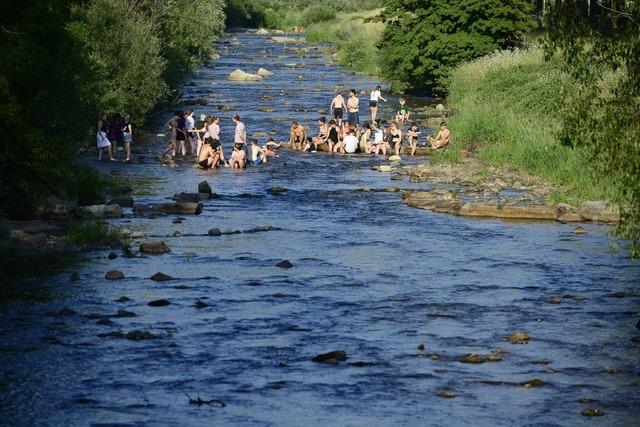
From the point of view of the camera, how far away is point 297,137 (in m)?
47.5

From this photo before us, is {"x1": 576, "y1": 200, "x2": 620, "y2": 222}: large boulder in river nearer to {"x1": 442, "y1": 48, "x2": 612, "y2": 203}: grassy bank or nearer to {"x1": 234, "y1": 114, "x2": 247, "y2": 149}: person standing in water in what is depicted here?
{"x1": 442, "y1": 48, "x2": 612, "y2": 203}: grassy bank

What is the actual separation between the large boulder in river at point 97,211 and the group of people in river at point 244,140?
34.6ft

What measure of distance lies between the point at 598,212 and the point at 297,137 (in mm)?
17348

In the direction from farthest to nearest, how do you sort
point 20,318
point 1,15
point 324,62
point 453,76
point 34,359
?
point 324,62 → point 453,76 → point 1,15 → point 20,318 → point 34,359

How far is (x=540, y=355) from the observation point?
19.9 meters

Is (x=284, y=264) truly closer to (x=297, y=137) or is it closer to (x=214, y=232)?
(x=214, y=232)

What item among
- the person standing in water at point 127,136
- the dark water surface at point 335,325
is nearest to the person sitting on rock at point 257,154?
the person standing in water at point 127,136

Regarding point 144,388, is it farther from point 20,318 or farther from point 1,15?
point 1,15

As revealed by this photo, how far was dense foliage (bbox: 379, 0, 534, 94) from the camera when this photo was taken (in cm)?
6562

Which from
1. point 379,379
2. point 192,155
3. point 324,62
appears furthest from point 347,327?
point 324,62

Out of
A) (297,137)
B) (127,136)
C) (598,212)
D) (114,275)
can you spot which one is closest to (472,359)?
(114,275)

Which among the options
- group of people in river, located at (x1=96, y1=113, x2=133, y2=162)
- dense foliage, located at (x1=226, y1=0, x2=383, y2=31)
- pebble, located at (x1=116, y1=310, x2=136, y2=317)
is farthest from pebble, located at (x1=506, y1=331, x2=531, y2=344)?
dense foliage, located at (x1=226, y1=0, x2=383, y2=31)

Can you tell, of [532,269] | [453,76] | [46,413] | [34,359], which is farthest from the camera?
[453,76]

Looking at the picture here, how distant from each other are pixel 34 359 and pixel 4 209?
11.9 m
